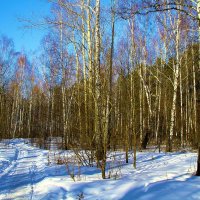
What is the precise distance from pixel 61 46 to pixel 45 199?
1374 cm

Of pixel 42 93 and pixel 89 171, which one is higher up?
pixel 42 93

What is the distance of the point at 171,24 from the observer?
45.2ft

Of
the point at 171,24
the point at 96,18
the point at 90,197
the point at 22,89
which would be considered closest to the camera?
the point at 90,197

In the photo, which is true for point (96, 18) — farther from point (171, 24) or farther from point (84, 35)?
point (171, 24)

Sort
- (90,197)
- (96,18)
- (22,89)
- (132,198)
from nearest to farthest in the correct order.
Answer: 1. (132,198)
2. (90,197)
3. (96,18)
4. (22,89)

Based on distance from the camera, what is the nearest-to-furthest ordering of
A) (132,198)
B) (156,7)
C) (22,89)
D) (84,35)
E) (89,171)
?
1. (132,198)
2. (156,7)
3. (89,171)
4. (84,35)
5. (22,89)

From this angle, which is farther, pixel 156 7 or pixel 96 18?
pixel 96 18

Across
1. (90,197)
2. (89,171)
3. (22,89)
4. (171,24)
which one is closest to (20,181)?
(89,171)

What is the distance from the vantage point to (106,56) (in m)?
7.84

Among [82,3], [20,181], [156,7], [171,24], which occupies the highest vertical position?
[171,24]

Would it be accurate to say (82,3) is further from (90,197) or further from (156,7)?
(90,197)

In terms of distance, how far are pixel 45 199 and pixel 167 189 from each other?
6.53 feet

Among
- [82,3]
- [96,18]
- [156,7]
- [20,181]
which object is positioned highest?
A: [82,3]

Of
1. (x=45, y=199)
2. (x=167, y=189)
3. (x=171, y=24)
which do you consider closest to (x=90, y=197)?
(x=45, y=199)
